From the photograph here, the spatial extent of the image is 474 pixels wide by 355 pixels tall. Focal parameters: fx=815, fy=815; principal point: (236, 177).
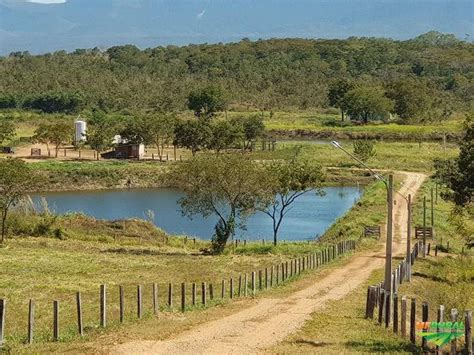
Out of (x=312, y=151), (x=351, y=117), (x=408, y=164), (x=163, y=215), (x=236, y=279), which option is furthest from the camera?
(x=351, y=117)

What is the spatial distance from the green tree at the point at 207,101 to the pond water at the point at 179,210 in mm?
56964

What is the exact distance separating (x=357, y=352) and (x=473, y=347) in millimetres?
3007

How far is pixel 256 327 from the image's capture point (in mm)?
23828

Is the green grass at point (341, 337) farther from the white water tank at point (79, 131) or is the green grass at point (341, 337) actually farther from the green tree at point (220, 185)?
the white water tank at point (79, 131)

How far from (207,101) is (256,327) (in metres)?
124

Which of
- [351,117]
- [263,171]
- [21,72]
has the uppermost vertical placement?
[21,72]

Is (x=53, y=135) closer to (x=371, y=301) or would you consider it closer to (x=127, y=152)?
(x=127, y=152)

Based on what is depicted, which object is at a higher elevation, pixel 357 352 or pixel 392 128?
pixel 392 128

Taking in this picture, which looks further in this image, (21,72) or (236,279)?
(21,72)

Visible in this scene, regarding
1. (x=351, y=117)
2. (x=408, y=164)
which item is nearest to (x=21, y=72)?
(x=351, y=117)

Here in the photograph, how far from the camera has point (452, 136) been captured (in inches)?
5305

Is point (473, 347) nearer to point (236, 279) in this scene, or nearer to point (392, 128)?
point (236, 279)

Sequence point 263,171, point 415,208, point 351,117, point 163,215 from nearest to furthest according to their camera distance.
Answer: point 263,171
point 415,208
point 163,215
point 351,117

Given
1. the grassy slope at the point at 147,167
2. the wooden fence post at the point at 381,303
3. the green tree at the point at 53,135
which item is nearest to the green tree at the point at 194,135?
the grassy slope at the point at 147,167
